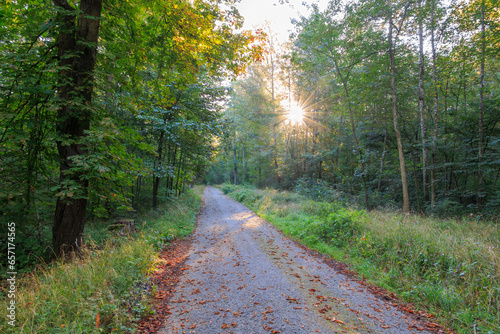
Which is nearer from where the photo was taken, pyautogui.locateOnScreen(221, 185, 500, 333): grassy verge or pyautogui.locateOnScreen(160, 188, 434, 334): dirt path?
pyautogui.locateOnScreen(160, 188, 434, 334): dirt path

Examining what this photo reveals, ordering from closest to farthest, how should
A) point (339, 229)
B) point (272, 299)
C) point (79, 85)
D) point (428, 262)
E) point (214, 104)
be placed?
point (272, 299) < point (79, 85) < point (428, 262) < point (339, 229) < point (214, 104)

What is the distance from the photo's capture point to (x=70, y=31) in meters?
3.76

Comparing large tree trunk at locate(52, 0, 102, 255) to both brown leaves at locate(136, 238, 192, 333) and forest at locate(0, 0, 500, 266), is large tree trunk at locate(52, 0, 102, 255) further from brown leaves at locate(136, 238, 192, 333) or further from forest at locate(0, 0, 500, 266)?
brown leaves at locate(136, 238, 192, 333)

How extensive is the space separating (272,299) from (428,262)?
11.7ft

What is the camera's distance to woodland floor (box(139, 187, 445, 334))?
308 cm

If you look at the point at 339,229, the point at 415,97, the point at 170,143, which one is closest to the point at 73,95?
the point at 339,229

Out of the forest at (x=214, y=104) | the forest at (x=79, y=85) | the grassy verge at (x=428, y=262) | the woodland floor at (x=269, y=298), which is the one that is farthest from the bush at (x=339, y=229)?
the forest at (x=79, y=85)

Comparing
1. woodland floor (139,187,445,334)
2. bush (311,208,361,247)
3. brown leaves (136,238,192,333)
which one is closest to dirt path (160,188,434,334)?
woodland floor (139,187,445,334)

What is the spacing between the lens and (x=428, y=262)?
14.8 ft

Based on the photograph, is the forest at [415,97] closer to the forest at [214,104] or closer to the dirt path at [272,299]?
the forest at [214,104]

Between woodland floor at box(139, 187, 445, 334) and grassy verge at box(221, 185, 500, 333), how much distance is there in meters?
0.38

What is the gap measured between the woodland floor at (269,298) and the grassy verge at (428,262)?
379 mm

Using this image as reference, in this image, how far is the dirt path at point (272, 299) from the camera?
3.07m

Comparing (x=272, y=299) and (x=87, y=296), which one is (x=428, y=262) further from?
(x=87, y=296)
